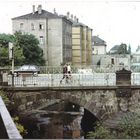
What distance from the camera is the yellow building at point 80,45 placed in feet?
262

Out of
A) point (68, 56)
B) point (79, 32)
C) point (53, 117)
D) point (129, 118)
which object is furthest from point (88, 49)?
point (129, 118)

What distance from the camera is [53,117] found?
112 ft

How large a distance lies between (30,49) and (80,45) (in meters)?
30.0

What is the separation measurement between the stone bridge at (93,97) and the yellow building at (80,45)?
5544 centimetres

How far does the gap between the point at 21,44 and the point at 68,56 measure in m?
20.6

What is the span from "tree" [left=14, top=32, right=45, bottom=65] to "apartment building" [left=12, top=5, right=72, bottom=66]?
32.4ft

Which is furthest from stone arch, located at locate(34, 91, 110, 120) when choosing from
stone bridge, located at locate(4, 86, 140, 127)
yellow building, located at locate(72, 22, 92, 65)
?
yellow building, located at locate(72, 22, 92, 65)

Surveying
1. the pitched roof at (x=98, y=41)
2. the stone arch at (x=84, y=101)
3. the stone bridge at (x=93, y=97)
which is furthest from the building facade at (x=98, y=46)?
the stone bridge at (x=93, y=97)

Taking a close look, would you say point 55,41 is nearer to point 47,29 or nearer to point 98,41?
point 47,29

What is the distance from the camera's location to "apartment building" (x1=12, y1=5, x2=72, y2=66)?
63.7 meters

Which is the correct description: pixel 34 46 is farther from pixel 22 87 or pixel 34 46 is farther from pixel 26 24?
pixel 22 87

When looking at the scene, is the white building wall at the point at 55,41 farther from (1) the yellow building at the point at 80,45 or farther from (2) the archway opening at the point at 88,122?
(2) the archway opening at the point at 88,122

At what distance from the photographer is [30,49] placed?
172 ft

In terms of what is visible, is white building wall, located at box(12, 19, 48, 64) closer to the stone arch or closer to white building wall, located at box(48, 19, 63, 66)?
white building wall, located at box(48, 19, 63, 66)
